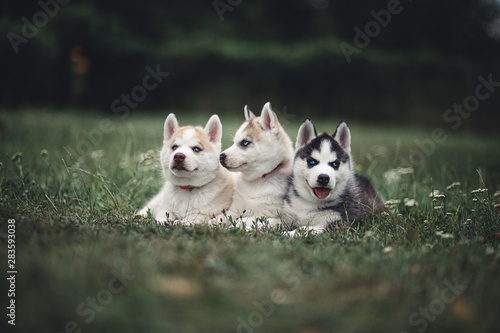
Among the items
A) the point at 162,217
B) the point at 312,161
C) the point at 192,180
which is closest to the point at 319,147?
the point at 312,161

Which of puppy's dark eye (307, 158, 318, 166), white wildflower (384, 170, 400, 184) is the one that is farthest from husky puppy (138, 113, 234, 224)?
white wildflower (384, 170, 400, 184)

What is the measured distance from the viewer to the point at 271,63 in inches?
665

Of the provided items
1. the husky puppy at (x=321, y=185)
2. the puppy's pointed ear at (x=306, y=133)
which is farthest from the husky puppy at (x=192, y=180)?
the puppy's pointed ear at (x=306, y=133)

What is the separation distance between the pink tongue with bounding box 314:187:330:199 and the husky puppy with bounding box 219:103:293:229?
0.49 meters

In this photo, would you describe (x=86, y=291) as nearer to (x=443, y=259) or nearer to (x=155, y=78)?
(x=443, y=259)

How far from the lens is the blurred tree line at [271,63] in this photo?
52.1 feet

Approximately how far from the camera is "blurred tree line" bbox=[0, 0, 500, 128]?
1588 centimetres

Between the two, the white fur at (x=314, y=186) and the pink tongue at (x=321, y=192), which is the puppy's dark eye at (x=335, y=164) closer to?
the white fur at (x=314, y=186)

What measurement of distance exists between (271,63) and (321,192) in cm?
1390

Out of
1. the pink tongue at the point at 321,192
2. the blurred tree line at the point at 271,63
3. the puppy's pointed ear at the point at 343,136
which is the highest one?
the blurred tree line at the point at 271,63

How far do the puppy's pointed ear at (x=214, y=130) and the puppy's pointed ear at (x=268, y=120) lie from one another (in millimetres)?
514

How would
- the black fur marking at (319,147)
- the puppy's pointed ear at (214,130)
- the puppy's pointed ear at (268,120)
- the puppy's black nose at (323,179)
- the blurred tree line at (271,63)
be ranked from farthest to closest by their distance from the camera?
the blurred tree line at (271,63) < the puppy's pointed ear at (214,130) < the puppy's pointed ear at (268,120) < the black fur marking at (319,147) < the puppy's black nose at (323,179)

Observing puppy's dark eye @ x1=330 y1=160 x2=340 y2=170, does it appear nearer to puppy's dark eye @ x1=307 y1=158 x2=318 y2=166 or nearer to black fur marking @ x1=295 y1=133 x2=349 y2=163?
black fur marking @ x1=295 y1=133 x2=349 y2=163

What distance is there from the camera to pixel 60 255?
8.50 feet
